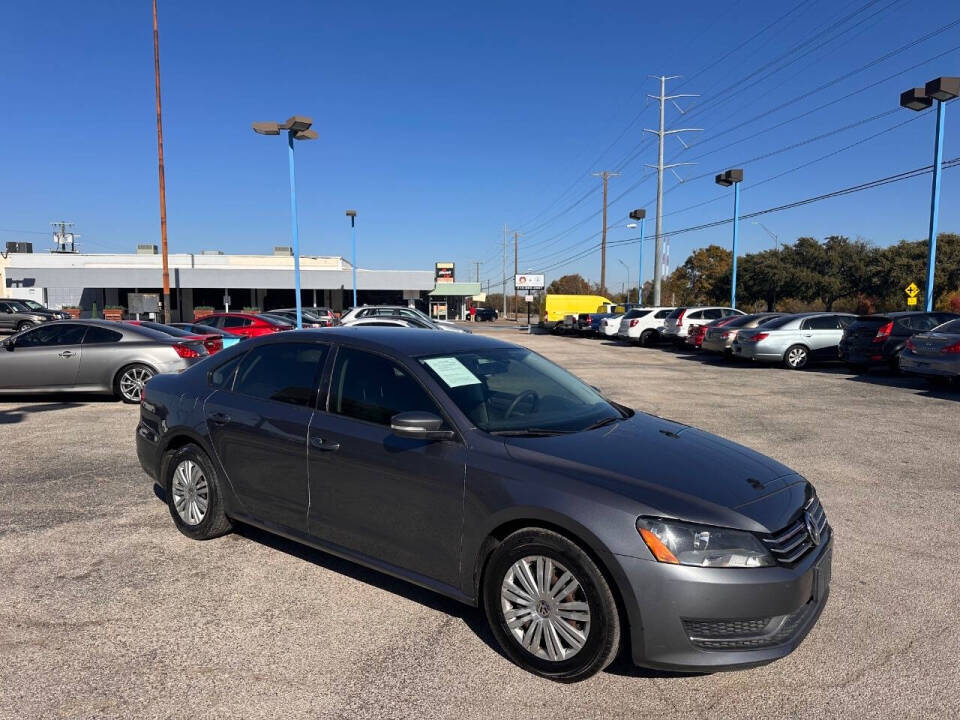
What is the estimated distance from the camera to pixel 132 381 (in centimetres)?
1052

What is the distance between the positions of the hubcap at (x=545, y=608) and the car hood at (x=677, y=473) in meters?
0.45

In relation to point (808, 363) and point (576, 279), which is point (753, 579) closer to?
point (808, 363)

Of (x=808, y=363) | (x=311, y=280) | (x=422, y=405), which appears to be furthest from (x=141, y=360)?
(x=311, y=280)

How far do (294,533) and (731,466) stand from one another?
2549 mm

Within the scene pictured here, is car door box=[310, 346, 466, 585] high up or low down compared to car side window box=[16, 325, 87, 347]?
down

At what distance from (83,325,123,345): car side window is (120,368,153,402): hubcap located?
1.85 ft

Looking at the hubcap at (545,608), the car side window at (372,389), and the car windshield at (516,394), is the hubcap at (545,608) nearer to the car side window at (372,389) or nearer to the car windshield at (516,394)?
the car windshield at (516,394)

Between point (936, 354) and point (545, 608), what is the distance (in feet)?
41.5

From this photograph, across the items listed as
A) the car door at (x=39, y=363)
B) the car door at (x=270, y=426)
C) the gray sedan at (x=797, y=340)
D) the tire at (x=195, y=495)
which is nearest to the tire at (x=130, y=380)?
the car door at (x=39, y=363)

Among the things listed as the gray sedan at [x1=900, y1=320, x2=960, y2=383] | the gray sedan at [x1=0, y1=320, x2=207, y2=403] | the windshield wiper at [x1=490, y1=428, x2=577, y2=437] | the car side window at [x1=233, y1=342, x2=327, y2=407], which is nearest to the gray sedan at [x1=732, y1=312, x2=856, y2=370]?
the gray sedan at [x1=900, y1=320, x2=960, y2=383]

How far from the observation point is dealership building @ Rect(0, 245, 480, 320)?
178 feet

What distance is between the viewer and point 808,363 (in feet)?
60.4

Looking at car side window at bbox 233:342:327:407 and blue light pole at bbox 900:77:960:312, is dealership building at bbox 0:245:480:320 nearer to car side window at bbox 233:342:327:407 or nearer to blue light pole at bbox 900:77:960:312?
blue light pole at bbox 900:77:960:312

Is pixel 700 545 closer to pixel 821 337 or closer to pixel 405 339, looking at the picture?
pixel 405 339
